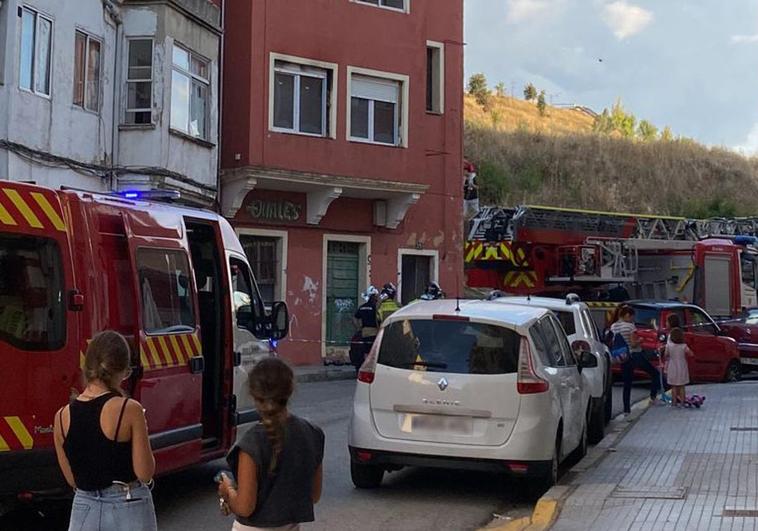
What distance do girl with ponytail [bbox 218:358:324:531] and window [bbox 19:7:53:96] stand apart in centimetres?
1442

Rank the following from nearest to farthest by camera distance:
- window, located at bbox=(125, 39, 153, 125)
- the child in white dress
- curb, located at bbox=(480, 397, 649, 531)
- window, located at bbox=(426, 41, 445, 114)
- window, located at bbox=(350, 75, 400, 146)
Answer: curb, located at bbox=(480, 397, 649, 531)
the child in white dress
window, located at bbox=(125, 39, 153, 125)
window, located at bbox=(350, 75, 400, 146)
window, located at bbox=(426, 41, 445, 114)

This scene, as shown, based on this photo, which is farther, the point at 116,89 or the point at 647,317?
the point at 647,317

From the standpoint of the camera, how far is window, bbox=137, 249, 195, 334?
8320 mm

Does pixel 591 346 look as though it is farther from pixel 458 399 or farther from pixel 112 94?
pixel 112 94

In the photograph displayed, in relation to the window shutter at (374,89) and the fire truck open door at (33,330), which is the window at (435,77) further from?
the fire truck open door at (33,330)

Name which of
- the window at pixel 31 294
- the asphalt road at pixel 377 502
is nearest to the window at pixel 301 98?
the asphalt road at pixel 377 502

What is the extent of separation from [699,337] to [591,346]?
799cm

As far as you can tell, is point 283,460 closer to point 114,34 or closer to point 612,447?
point 612,447

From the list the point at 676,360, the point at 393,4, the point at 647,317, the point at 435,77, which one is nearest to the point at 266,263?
the point at 435,77

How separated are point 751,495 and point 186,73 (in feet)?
50.2

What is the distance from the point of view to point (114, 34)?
20.5 m

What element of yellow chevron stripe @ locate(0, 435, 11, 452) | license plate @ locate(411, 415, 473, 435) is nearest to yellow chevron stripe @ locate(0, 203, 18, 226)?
yellow chevron stripe @ locate(0, 435, 11, 452)

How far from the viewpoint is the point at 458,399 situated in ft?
30.5

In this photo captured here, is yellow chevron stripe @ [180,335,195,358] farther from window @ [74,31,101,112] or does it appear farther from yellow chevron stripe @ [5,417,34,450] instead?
window @ [74,31,101,112]
